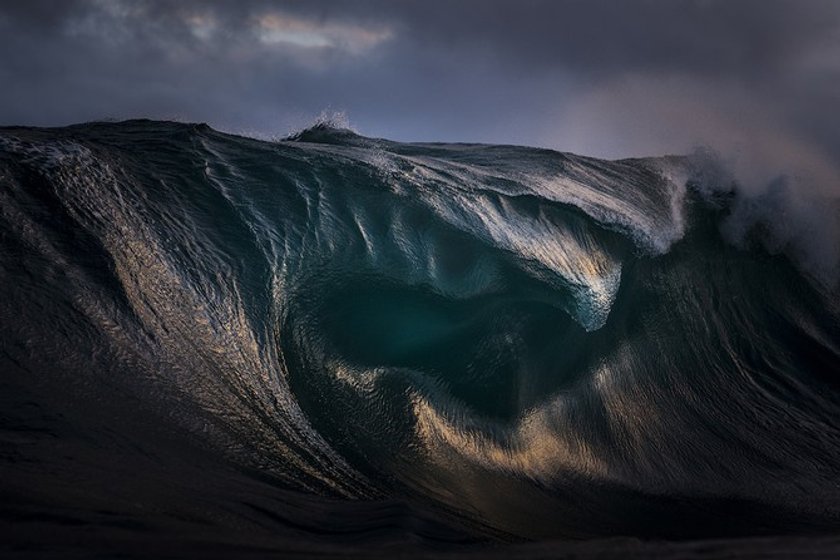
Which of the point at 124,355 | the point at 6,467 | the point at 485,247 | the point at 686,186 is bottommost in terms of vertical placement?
the point at 6,467

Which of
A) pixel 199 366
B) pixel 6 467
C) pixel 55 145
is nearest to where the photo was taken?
pixel 6 467

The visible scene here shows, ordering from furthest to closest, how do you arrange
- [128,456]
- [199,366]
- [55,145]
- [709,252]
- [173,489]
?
[709,252] < [55,145] < [199,366] < [128,456] < [173,489]

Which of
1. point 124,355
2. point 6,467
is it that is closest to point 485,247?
point 124,355

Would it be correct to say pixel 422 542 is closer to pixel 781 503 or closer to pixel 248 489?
pixel 248 489

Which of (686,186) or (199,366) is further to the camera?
(686,186)

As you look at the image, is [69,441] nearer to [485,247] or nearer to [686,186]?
[485,247]

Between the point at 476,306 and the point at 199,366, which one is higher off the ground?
the point at 476,306

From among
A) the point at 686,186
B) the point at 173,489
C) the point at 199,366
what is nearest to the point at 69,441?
the point at 173,489
